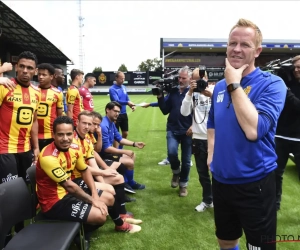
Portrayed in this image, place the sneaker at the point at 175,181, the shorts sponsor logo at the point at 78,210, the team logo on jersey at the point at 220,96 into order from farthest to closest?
the sneaker at the point at 175,181 < the shorts sponsor logo at the point at 78,210 < the team logo on jersey at the point at 220,96

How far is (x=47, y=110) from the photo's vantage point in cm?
438

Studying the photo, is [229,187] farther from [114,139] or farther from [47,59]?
[47,59]

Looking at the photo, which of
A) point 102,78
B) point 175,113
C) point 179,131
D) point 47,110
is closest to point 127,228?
point 179,131

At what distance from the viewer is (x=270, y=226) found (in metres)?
1.74

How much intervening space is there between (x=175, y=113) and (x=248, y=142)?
297cm

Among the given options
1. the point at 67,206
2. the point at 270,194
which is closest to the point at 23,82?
the point at 67,206

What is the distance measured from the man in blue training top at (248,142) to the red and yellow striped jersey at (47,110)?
3.14m

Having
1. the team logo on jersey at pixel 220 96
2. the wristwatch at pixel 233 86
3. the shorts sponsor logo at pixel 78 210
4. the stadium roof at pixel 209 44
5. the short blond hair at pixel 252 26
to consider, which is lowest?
the shorts sponsor logo at pixel 78 210

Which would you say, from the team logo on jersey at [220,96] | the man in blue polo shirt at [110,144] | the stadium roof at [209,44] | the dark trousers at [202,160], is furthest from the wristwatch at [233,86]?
the stadium roof at [209,44]

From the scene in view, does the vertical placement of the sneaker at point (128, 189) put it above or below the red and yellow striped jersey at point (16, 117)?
below

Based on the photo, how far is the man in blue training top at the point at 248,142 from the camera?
1610 millimetres

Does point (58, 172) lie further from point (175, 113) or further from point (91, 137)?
point (175, 113)

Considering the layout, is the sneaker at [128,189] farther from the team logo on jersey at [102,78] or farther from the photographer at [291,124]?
the team logo on jersey at [102,78]

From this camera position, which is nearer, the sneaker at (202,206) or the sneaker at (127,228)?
the sneaker at (127,228)
